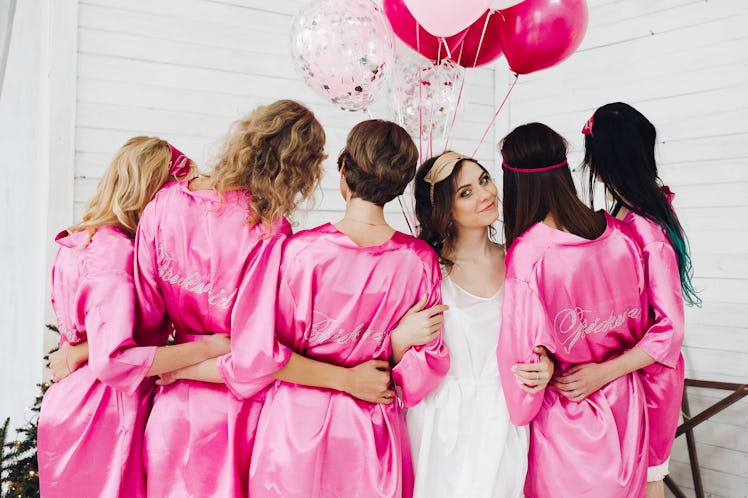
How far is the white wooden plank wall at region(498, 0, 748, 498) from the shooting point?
253 centimetres

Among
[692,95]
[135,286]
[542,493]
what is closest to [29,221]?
[135,286]

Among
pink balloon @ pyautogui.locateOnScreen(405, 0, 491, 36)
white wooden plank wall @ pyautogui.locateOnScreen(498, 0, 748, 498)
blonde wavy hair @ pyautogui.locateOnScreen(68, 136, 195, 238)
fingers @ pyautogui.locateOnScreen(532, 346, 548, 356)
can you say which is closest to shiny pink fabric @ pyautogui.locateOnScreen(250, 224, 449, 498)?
fingers @ pyautogui.locateOnScreen(532, 346, 548, 356)

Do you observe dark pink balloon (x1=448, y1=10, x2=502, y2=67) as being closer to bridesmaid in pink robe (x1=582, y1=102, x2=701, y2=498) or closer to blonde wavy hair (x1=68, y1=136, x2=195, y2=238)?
bridesmaid in pink robe (x1=582, y1=102, x2=701, y2=498)

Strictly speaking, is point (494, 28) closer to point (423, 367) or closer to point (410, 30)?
point (410, 30)

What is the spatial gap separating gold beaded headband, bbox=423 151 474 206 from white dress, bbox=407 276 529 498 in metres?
0.31

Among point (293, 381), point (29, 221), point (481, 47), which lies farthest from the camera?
point (29, 221)

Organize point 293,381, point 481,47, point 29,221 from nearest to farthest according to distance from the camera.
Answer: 1. point 293,381
2. point 481,47
3. point 29,221

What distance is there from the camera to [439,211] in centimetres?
181

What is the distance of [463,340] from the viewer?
5.56 feet

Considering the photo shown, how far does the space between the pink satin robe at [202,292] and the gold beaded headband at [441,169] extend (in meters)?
0.50

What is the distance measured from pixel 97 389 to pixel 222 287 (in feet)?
1.41

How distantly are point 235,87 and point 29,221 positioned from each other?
3.60 ft

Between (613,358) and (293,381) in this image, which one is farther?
(613,358)

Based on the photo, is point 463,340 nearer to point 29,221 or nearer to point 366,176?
point 366,176
